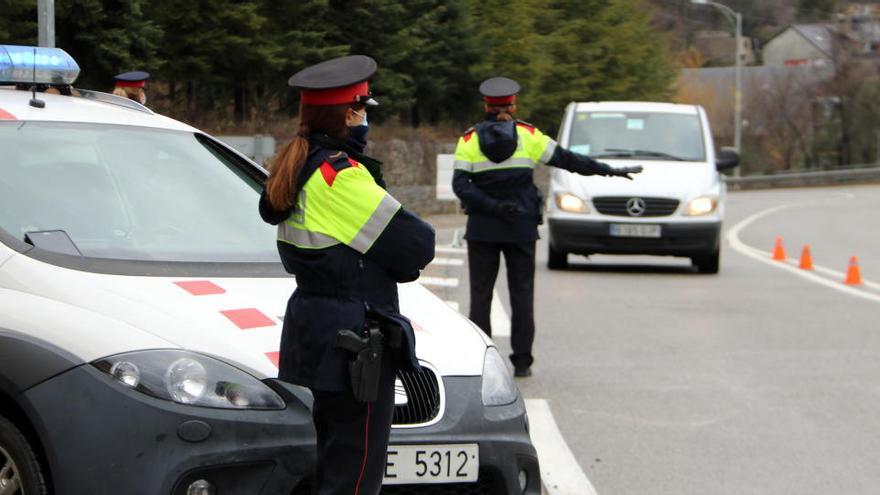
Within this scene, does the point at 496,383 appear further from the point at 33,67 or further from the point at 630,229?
the point at 630,229

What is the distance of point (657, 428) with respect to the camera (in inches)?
306

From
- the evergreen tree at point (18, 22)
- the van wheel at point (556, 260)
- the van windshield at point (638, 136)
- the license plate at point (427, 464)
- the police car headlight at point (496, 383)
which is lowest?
the van wheel at point (556, 260)

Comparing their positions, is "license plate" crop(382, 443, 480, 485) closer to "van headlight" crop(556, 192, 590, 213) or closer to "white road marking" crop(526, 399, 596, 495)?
"white road marking" crop(526, 399, 596, 495)

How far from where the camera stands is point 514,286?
29.4ft

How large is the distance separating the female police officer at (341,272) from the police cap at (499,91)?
4.65m

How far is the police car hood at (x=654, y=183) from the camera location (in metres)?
17.2

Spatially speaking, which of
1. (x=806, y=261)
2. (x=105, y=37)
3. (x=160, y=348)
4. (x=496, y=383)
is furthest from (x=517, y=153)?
(x=105, y=37)

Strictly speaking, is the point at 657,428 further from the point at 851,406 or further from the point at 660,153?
the point at 660,153

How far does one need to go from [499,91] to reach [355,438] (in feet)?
16.4

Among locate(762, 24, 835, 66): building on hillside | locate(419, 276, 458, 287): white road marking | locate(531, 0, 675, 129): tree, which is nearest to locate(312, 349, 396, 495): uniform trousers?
locate(419, 276, 458, 287): white road marking

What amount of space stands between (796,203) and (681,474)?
42.5 m

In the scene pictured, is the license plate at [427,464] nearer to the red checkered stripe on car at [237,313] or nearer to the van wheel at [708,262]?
the red checkered stripe on car at [237,313]

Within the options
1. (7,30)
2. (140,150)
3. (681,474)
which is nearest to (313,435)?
(140,150)

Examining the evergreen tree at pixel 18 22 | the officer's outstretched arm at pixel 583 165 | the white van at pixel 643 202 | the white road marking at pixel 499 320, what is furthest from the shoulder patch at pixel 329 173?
the evergreen tree at pixel 18 22
